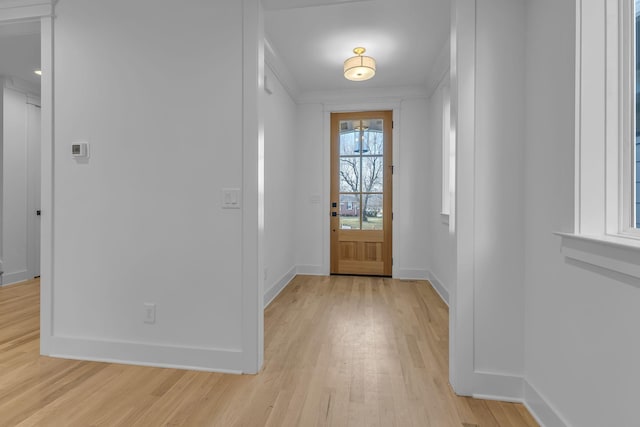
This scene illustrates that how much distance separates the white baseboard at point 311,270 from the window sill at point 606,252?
3593 millimetres

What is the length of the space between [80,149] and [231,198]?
1083mm

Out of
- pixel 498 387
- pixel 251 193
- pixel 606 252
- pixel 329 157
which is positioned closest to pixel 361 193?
pixel 329 157

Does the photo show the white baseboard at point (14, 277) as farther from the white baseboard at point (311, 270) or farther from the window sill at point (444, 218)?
the window sill at point (444, 218)

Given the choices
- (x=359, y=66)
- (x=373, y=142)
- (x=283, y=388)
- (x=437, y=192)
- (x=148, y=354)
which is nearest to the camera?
(x=283, y=388)

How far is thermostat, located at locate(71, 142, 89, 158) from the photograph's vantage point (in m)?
2.14

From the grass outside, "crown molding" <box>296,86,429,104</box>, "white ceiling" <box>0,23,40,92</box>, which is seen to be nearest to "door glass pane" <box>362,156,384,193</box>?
the grass outside

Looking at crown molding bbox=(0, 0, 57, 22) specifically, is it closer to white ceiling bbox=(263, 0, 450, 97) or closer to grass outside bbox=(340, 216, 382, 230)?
white ceiling bbox=(263, 0, 450, 97)

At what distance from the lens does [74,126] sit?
2174 mm

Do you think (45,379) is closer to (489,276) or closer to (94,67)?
(94,67)

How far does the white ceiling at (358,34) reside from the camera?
2676mm

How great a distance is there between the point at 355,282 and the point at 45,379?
3.19 metres

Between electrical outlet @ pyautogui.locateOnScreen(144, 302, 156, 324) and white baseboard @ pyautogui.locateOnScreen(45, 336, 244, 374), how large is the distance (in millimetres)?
158

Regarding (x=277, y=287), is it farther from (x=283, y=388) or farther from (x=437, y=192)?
(x=437, y=192)

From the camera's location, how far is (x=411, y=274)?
4508 millimetres
